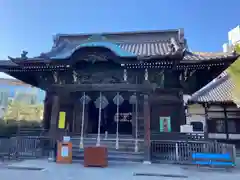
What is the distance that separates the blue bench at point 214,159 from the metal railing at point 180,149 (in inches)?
10.5

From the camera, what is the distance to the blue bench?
23.2 feet

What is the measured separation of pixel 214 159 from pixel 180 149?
4.13 feet

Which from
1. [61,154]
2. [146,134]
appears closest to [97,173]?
[61,154]

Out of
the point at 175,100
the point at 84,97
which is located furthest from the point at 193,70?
the point at 84,97

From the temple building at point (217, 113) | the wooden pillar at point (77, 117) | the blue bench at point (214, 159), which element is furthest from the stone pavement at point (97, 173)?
the temple building at point (217, 113)

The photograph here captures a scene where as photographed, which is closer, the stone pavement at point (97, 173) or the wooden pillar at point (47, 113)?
the stone pavement at point (97, 173)

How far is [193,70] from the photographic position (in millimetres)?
9023

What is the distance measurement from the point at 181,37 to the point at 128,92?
199 inches

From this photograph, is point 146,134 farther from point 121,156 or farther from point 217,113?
point 217,113

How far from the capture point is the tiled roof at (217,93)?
43.8ft

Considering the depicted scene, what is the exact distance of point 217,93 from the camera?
1441cm

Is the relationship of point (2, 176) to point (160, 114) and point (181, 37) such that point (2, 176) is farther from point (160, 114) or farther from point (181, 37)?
point (181, 37)

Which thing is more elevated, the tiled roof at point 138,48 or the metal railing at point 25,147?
the tiled roof at point 138,48

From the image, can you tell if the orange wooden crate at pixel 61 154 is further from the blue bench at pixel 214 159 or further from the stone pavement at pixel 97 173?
the blue bench at pixel 214 159
